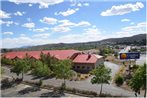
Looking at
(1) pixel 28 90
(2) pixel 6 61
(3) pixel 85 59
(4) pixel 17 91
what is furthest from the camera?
(2) pixel 6 61

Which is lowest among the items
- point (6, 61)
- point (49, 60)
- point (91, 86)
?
point (91, 86)

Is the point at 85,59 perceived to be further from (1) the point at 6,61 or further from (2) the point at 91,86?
(1) the point at 6,61

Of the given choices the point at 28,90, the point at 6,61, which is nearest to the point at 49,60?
the point at 6,61

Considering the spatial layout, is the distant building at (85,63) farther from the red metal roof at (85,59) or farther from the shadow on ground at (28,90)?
the shadow on ground at (28,90)

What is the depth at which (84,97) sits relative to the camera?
145 ft

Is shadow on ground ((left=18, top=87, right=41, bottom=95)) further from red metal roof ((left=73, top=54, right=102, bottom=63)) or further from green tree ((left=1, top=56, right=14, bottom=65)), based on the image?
green tree ((left=1, top=56, right=14, bottom=65))

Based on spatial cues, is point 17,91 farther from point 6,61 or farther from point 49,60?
point 6,61

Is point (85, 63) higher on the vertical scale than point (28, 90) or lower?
higher

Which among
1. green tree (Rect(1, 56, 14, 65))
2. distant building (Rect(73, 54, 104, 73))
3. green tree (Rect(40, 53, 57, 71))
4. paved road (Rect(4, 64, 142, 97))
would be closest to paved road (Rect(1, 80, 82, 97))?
paved road (Rect(4, 64, 142, 97))

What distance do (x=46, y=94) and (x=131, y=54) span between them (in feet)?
114

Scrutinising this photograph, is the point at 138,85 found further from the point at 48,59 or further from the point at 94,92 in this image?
the point at 48,59

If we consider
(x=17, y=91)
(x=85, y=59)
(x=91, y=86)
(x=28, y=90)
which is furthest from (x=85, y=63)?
(x=17, y=91)

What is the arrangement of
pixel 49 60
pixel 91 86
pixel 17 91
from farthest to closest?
pixel 49 60
pixel 91 86
pixel 17 91

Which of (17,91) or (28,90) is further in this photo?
(28,90)
